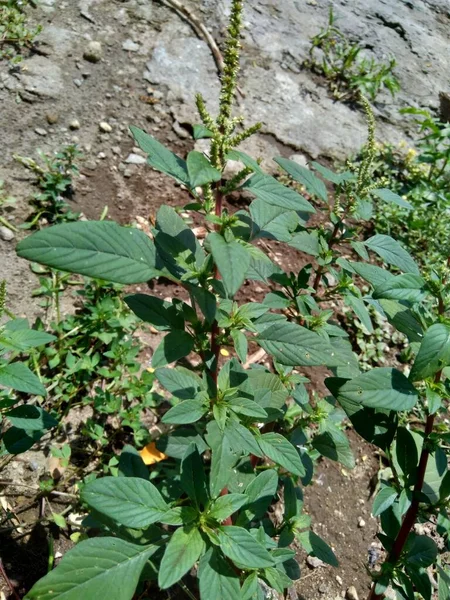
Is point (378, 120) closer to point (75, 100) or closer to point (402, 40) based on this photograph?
point (402, 40)

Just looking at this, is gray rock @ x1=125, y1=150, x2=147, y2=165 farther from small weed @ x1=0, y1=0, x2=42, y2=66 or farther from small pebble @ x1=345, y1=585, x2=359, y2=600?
small pebble @ x1=345, y1=585, x2=359, y2=600

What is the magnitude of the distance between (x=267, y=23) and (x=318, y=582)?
407cm

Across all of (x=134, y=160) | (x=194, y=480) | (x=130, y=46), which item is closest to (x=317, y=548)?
(x=194, y=480)

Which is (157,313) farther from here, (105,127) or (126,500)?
(105,127)

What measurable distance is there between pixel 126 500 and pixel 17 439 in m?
0.49

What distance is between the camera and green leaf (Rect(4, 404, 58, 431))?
149 centimetres

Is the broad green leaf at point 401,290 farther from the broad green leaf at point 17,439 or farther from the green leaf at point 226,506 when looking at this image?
the broad green leaf at point 17,439

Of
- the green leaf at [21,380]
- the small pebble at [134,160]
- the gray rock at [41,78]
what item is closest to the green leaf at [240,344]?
the green leaf at [21,380]

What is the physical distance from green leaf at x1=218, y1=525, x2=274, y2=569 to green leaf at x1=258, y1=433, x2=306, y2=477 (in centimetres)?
21

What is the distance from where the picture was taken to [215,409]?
4.31 ft

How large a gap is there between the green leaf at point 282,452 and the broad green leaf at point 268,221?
0.55m

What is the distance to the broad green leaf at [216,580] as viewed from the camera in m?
1.20

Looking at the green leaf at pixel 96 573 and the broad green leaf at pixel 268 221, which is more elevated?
the broad green leaf at pixel 268 221

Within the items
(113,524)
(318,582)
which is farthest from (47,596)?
(318,582)
